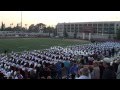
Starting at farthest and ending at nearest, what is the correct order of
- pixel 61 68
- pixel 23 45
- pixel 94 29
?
1. pixel 94 29
2. pixel 23 45
3. pixel 61 68

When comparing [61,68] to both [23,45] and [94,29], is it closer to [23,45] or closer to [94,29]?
[23,45]

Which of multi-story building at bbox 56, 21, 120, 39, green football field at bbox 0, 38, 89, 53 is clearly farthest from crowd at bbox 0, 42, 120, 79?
multi-story building at bbox 56, 21, 120, 39

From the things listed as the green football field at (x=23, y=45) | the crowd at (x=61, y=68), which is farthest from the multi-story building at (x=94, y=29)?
the crowd at (x=61, y=68)

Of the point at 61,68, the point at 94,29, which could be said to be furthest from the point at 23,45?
the point at 94,29

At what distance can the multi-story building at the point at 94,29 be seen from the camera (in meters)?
64.0

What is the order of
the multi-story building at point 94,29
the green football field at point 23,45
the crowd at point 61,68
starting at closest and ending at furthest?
1. the crowd at point 61,68
2. the green football field at point 23,45
3. the multi-story building at point 94,29

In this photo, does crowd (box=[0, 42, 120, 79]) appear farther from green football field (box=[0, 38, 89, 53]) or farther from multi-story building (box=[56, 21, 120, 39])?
multi-story building (box=[56, 21, 120, 39])

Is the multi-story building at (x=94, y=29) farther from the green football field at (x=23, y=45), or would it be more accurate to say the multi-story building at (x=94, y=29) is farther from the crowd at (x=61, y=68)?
the crowd at (x=61, y=68)

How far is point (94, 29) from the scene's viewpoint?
71625mm
